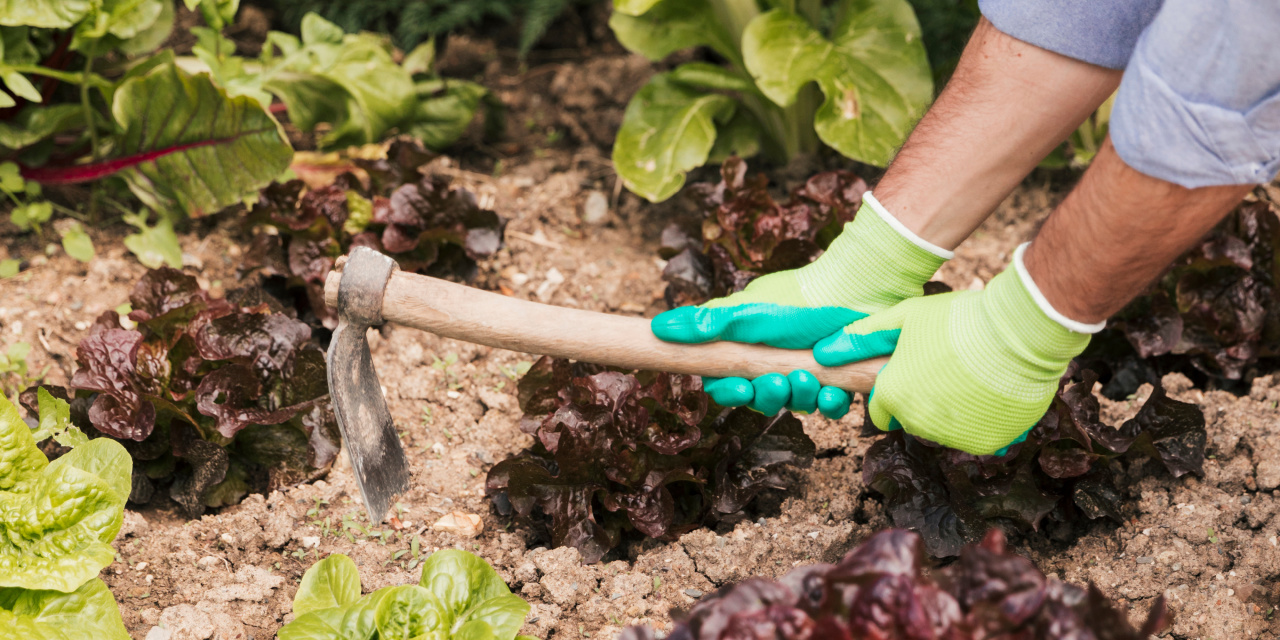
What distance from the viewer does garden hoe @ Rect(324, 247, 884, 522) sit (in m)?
1.84

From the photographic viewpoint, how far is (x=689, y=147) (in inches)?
119

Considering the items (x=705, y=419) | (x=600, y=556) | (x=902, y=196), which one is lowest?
(x=600, y=556)

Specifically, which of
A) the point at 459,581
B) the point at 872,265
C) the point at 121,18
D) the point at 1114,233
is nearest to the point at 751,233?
the point at 872,265

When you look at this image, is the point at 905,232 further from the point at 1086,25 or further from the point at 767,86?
the point at 767,86

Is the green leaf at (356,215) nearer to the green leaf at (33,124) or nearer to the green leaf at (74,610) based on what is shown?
the green leaf at (33,124)

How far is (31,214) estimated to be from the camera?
2.75 metres

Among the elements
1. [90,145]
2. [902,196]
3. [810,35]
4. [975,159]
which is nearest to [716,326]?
[902,196]

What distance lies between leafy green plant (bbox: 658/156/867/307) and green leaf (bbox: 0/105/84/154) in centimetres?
195

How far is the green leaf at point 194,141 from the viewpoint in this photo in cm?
269

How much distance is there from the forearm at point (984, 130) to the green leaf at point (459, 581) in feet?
3.72

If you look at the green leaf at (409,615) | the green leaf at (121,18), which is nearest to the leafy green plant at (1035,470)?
the green leaf at (409,615)

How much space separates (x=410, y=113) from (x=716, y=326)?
6.13 ft

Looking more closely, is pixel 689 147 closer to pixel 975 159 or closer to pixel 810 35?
pixel 810 35

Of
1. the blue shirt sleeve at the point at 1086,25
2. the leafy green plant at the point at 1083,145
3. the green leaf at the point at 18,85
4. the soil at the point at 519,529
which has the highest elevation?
the blue shirt sleeve at the point at 1086,25
